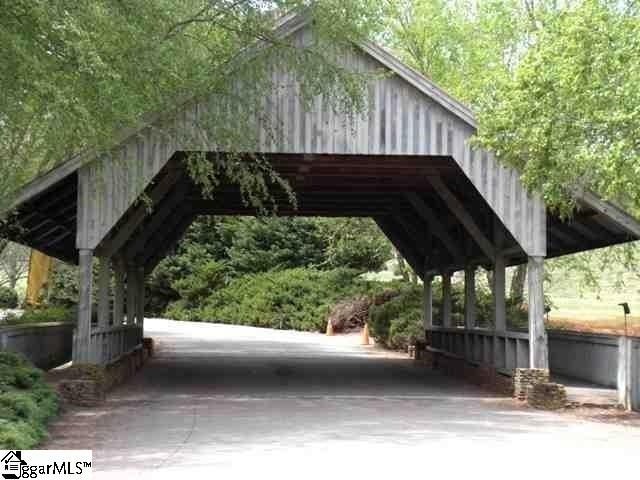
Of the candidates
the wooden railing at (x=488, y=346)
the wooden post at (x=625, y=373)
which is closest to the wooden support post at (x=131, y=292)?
the wooden railing at (x=488, y=346)

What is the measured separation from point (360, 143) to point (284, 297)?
27347 millimetres

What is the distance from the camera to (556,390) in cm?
1486

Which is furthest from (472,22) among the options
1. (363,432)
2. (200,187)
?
(363,432)

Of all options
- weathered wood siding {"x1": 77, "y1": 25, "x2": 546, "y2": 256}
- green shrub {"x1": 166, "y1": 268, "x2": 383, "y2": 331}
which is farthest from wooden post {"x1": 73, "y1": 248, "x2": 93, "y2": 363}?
green shrub {"x1": 166, "y1": 268, "x2": 383, "y2": 331}

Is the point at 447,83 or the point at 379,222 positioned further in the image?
the point at 447,83

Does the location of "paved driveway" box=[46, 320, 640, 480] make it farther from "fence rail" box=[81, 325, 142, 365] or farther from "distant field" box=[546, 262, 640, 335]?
"distant field" box=[546, 262, 640, 335]

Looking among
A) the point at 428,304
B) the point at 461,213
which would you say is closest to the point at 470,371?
the point at 461,213

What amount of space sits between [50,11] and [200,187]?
1106 cm

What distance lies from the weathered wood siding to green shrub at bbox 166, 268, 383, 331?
Result: 22.7 meters

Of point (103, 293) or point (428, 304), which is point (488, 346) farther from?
point (428, 304)

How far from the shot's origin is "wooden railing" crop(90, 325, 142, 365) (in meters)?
15.5

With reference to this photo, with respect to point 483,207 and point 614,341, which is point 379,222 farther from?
point 614,341

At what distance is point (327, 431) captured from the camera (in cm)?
1162

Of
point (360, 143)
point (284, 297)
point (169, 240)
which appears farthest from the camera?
point (284, 297)
